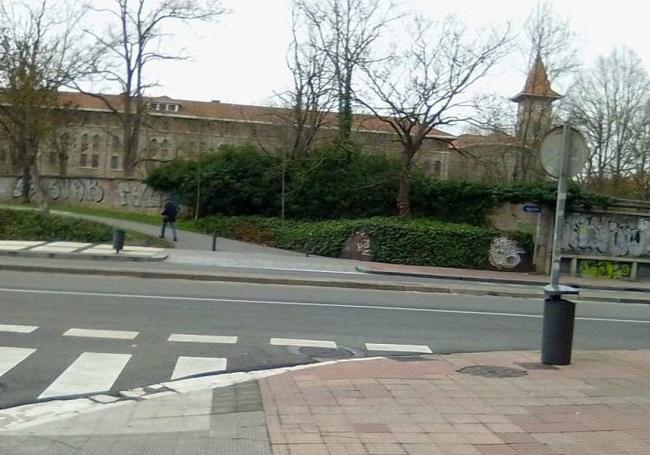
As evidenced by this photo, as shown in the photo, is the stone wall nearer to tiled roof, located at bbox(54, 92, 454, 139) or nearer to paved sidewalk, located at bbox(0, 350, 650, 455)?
tiled roof, located at bbox(54, 92, 454, 139)

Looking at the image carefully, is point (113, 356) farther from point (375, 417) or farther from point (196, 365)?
point (375, 417)

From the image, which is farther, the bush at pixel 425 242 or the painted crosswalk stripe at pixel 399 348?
the bush at pixel 425 242

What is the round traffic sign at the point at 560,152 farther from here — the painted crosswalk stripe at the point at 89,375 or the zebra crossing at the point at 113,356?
the painted crosswalk stripe at the point at 89,375

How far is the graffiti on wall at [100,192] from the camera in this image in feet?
136

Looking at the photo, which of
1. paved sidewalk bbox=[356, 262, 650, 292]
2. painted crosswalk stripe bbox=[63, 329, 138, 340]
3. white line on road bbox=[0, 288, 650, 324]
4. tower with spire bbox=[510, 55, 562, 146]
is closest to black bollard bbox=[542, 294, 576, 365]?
painted crosswalk stripe bbox=[63, 329, 138, 340]

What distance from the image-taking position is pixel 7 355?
8.78 meters

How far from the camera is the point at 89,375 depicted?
8125 millimetres

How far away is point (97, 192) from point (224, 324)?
111 feet

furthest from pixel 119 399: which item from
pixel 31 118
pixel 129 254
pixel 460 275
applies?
pixel 31 118

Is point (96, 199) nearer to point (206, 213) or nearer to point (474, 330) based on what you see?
point (206, 213)

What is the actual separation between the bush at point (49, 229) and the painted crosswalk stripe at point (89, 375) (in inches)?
718

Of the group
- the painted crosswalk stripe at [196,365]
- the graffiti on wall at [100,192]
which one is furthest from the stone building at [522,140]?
the painted crosswalk stripe at [196,365]

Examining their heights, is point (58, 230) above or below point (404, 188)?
below

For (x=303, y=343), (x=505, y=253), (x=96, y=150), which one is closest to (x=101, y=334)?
(x=303, y=343)
